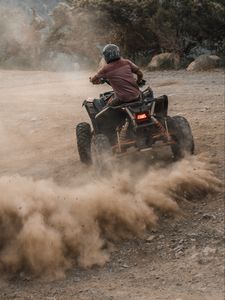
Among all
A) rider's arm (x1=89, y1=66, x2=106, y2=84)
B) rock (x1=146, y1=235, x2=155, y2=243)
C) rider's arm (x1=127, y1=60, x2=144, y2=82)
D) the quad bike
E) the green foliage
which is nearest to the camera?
rock (x1=146, y1=235, x2=155, y2=243)

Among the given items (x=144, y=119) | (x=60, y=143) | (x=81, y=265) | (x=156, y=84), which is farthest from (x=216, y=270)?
(x=156, y=84)

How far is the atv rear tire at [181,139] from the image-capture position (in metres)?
8.22

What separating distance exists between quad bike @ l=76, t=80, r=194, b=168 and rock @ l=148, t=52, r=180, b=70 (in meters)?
10.4

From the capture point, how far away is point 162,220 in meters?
7.01

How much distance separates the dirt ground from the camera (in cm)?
569

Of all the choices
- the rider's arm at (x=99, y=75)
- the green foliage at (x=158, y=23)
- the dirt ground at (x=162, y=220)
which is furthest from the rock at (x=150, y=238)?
the green foliage at (x=158, y=23)

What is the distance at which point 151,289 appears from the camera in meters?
5.64

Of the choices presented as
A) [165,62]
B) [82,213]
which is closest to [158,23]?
[165,62]

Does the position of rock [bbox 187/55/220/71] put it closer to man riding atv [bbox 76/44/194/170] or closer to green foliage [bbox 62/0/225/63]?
green foliage [bbox 62/0/225/63]

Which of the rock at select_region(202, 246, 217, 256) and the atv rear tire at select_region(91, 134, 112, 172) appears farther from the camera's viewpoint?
the atv rear tire at select_region(91, 134, 112, 172)

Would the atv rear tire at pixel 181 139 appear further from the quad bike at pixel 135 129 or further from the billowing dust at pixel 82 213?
the billowing dust at pixel 82 213

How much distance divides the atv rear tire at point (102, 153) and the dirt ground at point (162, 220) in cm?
80

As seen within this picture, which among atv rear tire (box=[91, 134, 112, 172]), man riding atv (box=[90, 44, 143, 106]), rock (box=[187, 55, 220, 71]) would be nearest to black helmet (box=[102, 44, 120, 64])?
man riding atv (box=[90, 44, 143, 106])

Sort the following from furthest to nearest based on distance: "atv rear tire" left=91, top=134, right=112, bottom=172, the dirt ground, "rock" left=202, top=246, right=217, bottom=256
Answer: "atv rear tire" left=91, top=134, right=112, bottom=172, "rock" left=202, top=246, right=217, bottom=256, the dirt ground
